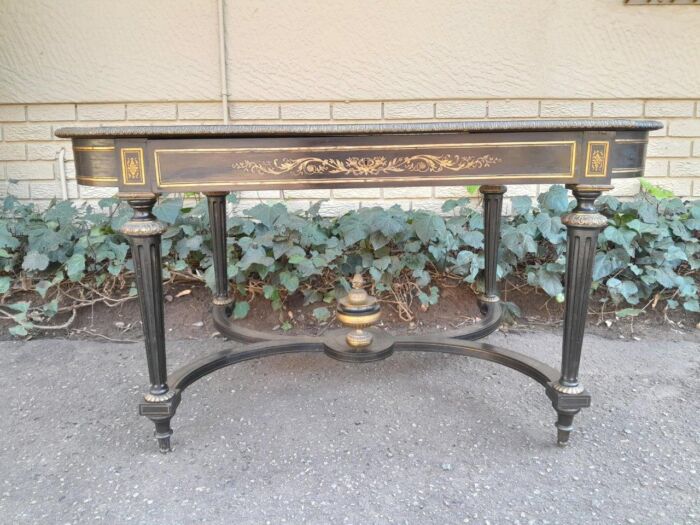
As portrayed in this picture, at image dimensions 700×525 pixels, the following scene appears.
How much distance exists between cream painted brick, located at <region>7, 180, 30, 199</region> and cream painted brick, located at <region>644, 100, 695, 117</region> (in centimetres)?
389

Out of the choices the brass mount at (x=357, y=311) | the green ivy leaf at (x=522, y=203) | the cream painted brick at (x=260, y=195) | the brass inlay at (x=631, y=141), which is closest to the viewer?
the brass inlay at (x=631, y=141)

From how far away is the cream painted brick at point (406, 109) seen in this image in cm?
322

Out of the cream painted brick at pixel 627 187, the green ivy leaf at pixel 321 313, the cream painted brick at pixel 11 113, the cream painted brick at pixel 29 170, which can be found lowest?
the green ivy leaf at pixel 321 313

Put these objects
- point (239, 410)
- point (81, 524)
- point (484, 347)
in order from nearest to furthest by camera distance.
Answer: point (81, 524), point (239, 410), point (484, 347)

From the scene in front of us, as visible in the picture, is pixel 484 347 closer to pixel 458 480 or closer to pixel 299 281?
pixel 458 480

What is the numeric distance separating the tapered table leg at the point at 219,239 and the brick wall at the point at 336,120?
996 mm

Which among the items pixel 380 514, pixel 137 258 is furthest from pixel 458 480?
pixel 137 258

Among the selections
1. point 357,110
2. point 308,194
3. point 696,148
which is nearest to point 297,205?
point 308,194

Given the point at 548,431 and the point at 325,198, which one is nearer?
the point at 548,431

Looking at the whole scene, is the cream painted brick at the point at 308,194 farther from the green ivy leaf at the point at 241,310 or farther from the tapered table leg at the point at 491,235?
the tapered table leg at the point at 491,235

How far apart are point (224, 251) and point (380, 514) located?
1.36m

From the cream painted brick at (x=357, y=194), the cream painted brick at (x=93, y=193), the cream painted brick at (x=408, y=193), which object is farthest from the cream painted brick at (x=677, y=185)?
the cream painted brick at (x=93, y=193)

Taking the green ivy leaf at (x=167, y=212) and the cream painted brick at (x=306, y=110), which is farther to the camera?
the cream painted brick at (x=306, y=110)

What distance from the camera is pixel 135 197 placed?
1545 mm
